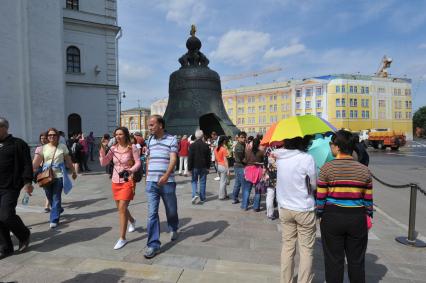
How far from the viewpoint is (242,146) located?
7.23m

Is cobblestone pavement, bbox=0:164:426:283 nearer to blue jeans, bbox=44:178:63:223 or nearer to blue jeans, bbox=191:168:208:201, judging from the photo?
blue jeans, bbox=44:178:63:223

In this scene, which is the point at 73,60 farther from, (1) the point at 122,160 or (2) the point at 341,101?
(2) the point at 341,101

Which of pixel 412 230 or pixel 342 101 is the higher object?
pixel 342 101

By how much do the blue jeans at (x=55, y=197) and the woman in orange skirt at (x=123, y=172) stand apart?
1.40 meters

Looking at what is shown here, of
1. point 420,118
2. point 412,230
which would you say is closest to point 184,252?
point 412,230

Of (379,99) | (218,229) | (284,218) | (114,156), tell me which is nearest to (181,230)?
(218,229)

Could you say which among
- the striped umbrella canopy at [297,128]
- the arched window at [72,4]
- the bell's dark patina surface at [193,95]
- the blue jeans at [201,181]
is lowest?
the blue jeans at [201,181]

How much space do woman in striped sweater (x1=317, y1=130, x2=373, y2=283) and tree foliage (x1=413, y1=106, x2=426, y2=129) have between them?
9644 cm

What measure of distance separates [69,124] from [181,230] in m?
18.8

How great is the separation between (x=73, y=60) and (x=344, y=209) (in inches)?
885

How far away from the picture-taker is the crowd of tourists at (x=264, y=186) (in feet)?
9.55

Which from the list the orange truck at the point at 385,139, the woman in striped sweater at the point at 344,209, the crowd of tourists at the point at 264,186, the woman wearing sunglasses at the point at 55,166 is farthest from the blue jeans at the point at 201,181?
the orange truck at the point at 385,139

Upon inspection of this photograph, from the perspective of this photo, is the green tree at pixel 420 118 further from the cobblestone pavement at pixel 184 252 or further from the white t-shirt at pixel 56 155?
the white t-shirt at pixel 56 155

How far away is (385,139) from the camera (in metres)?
32.2
